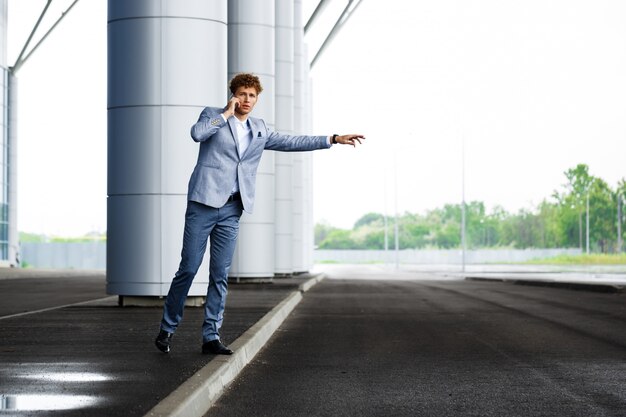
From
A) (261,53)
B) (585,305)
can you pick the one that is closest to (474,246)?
(261,53)

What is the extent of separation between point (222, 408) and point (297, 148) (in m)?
2.90

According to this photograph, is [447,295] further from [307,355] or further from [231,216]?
[231,216]

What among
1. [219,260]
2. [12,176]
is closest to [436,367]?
[219,260]

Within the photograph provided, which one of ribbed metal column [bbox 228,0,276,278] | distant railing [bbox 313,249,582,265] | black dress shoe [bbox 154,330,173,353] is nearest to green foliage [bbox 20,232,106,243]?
distant railing [bbox 313,249,582,265]

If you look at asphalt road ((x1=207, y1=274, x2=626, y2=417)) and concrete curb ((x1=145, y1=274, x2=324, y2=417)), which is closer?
concrete curb ((x1=145, y1=274, x2=324, y2=417))

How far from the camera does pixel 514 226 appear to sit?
165125 millimetres

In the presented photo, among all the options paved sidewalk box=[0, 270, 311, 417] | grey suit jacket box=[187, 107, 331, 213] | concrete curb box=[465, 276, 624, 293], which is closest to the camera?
paved sidewalk box=[0, 270, 311, 417]

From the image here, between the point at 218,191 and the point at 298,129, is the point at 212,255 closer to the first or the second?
the point at 218,191

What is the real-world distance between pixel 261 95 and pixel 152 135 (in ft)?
53.8

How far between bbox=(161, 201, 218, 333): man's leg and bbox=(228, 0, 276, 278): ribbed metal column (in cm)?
2212

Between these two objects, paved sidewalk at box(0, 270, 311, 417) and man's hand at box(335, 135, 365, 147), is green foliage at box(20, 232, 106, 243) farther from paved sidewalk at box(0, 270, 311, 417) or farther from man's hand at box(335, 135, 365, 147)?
man's hand at box(335, 135, 365, 147)

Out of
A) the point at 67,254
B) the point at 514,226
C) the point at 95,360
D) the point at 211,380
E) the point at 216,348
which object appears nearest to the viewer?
the point at 211,380

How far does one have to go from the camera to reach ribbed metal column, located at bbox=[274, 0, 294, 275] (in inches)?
1666

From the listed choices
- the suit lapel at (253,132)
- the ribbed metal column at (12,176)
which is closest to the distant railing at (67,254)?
the ribbed metal column at (12,176)
